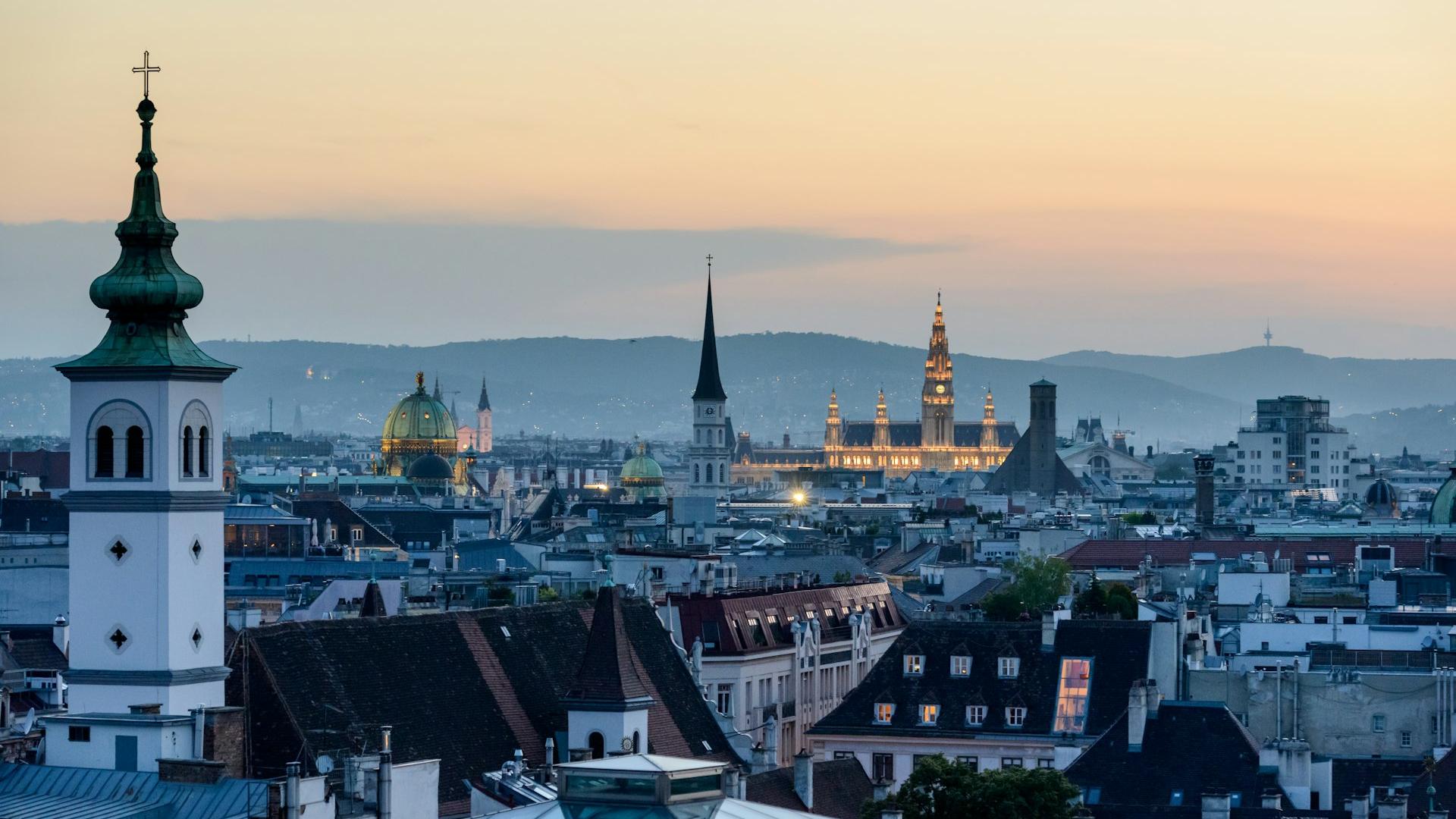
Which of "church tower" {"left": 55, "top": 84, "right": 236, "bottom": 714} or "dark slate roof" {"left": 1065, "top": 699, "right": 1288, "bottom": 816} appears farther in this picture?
"dark slate roof" {"left": 1065, "top": 699, "right": 1288, "bottom": 816}

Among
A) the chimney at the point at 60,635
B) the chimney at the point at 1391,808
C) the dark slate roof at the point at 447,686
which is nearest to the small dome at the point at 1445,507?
the chimney at the point at 60,635

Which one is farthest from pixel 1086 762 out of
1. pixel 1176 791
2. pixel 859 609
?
pixel 859 609

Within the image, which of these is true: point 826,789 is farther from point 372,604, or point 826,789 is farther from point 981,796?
point 372,604

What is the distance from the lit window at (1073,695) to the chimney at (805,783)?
54.4 feet

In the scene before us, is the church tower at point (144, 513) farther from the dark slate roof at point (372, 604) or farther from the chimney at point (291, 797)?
the dark slate roof at point (372, 604)

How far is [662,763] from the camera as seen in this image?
38.6 meters

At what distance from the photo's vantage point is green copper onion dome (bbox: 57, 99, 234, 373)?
2058 inches

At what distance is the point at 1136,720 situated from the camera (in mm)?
65875

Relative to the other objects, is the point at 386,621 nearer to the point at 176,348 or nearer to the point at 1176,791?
the point at 176,348

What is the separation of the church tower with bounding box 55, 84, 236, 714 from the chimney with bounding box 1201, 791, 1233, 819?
18159 mm

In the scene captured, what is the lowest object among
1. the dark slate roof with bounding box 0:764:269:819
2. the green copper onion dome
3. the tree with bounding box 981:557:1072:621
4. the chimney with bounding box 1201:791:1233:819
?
the chimney with bounding box 1201:791:1233:819

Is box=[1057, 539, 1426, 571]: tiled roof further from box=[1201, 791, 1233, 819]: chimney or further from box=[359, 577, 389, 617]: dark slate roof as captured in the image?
box=[1201, 791, 1233, 819]: chimney

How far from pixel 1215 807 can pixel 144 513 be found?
20.0m

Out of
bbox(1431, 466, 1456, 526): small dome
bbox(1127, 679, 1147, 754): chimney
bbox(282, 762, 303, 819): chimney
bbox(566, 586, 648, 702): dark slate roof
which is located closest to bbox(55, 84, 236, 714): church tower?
bbox(282, 762, 303, 819): chimney
